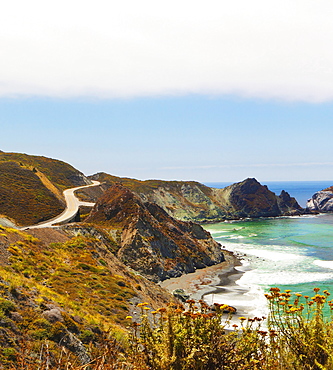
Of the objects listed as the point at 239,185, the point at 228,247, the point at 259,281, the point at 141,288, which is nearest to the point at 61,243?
the point at 141,288

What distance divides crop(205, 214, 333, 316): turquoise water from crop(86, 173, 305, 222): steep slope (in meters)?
40.3

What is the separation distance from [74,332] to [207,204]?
14137 cm

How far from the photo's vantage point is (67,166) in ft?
434

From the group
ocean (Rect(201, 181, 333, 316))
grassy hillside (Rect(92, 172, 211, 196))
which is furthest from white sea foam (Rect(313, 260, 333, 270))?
grassy hillside (Rect(92, 172, 211, 196))

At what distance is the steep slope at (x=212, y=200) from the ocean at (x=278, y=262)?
43134mm

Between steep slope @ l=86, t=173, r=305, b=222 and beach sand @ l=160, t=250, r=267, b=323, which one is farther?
steep slope @ l=86, t=173, r=305, b=222

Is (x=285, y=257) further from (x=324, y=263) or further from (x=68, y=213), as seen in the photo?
(x=68, y=213)

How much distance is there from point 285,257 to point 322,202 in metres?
120

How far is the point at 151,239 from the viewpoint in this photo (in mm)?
50594

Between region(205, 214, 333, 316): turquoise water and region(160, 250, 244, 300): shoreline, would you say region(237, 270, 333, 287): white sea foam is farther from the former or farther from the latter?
region(160, 250, 244, 300): shoreline

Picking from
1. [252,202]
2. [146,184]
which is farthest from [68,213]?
[252,202]

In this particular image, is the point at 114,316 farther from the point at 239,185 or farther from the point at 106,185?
the point at 239,185

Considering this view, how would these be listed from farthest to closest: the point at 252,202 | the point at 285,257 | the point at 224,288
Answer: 1. the point at 252,202
2. the point at 285,257
3. the point at 224,288

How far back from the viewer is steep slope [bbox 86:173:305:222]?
142 meters
